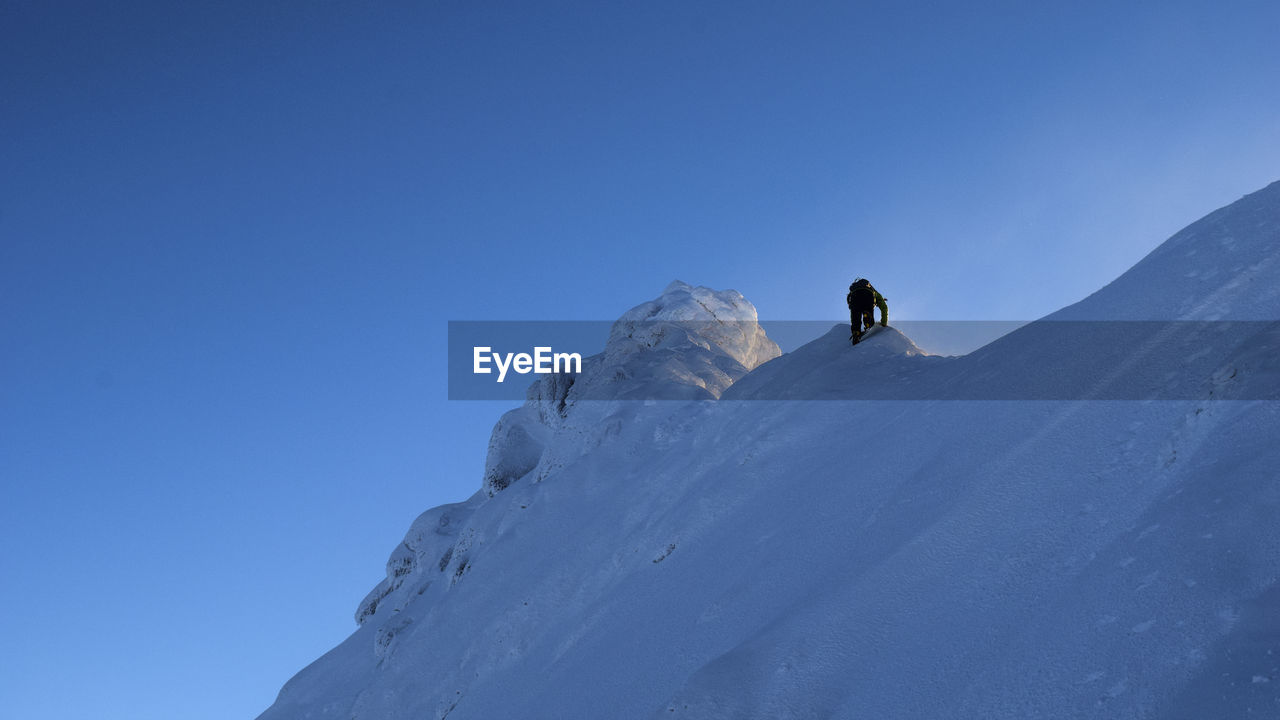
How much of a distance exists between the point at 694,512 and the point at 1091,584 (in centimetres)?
875

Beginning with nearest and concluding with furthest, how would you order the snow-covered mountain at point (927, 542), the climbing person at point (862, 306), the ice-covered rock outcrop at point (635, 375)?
the snow-covered mountain at point (927, 542), the climbing person at point (862, 306), the ice-covered rock outcrop at point (635, 375)

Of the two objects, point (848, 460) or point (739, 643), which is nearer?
point (739, 643)

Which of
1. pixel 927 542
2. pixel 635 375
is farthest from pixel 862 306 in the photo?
pixel 927 542

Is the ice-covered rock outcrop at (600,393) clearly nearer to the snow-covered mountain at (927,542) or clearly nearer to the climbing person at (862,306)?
the snow-covered mountain at (927,542)

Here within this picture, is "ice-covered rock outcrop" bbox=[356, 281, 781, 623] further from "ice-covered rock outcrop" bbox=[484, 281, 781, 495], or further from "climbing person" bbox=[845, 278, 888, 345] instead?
"climbing person" bbox=[845, 278, 888, 345]

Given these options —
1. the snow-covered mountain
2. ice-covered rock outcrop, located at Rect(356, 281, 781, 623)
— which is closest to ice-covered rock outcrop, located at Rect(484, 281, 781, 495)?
ice-covered rock outcrop, located at Rect(356, 281, 781, 623)

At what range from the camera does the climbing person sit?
19.5 m

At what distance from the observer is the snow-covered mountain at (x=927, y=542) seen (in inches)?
246

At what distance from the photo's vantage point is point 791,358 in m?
20.1

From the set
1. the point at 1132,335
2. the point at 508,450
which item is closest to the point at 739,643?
the point at 1132,335

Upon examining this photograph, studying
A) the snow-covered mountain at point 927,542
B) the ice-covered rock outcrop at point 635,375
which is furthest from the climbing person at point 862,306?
the ice-covered rock outcrop at point 635,375

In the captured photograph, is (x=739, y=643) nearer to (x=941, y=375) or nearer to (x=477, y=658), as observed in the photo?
(x=941, y=375)

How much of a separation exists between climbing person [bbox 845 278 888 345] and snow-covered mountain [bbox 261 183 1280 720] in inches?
20.6

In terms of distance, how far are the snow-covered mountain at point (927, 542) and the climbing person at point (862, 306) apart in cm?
52
